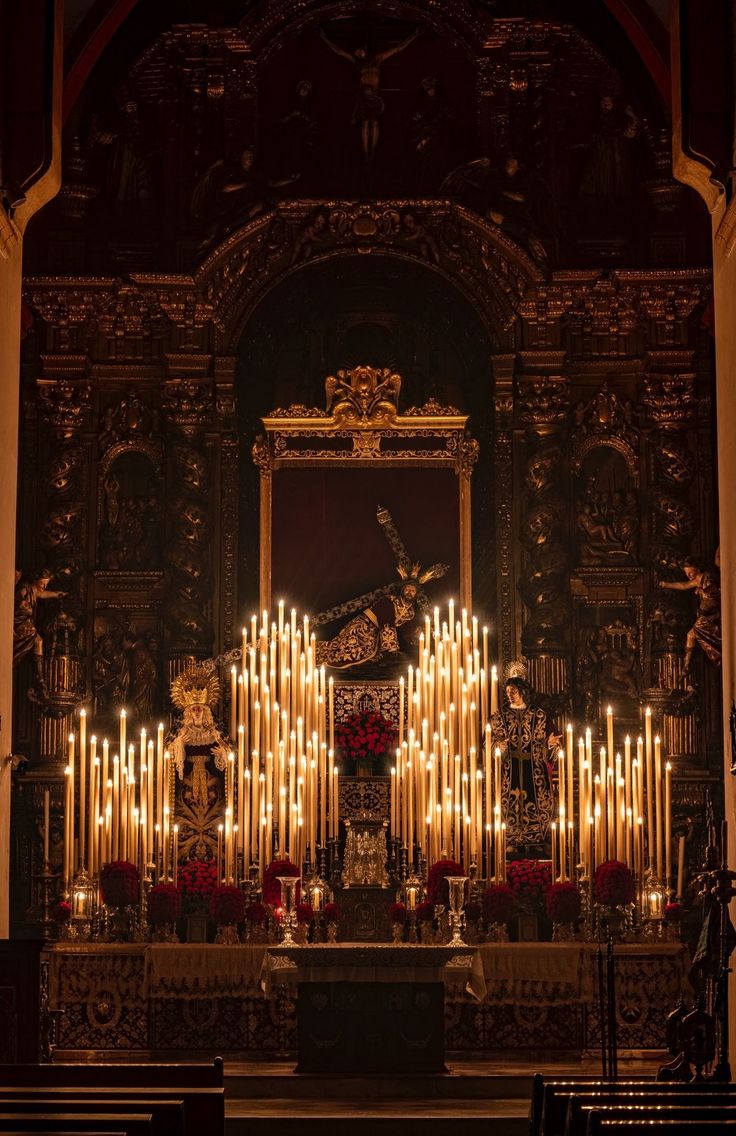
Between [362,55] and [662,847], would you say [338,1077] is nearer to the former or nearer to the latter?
[662,847]

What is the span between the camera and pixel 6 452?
14930 mm

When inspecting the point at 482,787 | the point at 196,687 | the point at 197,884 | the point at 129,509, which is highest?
the point at 129,509

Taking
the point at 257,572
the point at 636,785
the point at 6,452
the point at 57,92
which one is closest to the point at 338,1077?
the point at 636,785

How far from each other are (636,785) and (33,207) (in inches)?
259

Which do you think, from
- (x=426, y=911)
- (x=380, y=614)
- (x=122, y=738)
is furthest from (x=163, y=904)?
(x=380, y=614)

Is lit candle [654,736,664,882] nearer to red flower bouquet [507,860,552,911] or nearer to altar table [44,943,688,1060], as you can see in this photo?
altar table [44,943,688,1060]

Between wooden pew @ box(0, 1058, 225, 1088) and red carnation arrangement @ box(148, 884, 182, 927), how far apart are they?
6939mm

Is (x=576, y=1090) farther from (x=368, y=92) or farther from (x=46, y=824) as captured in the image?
(x=368, y=92)

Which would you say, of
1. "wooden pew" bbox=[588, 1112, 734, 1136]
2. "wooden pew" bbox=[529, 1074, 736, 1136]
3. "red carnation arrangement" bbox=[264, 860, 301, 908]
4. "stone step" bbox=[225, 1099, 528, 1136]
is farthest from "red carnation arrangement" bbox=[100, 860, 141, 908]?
"wooden pew" bbox=[588, 1112, 734, 1136]

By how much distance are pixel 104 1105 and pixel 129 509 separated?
1190 cm

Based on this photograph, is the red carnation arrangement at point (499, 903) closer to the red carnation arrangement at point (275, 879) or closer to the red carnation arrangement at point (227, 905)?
the red carnation arrangement at point (275, 879)

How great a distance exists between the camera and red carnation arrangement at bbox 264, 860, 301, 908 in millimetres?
16125

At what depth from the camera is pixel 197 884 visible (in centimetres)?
1753

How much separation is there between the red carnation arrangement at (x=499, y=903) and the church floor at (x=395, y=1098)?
1.11m
